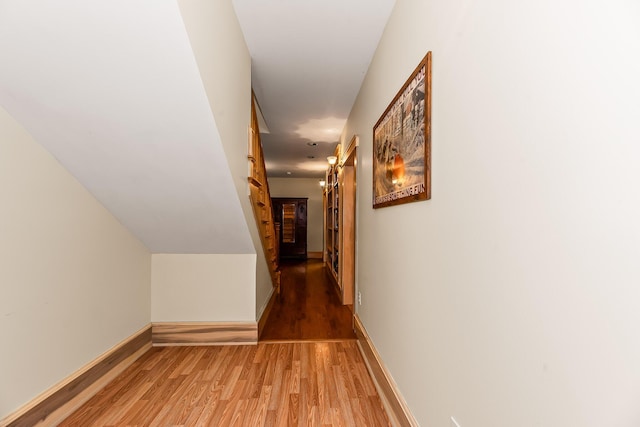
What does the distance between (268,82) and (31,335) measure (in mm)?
2412

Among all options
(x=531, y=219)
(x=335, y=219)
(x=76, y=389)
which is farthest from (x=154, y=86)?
(x=335, y=219)

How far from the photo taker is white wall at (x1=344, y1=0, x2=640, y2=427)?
22.2 inches

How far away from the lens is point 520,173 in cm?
80

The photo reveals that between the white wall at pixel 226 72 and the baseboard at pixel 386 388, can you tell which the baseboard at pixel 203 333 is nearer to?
the white wall at pixel 226 72

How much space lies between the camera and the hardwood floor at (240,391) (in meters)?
1.77

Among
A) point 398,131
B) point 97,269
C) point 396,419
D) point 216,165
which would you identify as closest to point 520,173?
point 398,131

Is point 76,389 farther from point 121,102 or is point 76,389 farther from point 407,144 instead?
point 407,144

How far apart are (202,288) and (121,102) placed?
5.92ft

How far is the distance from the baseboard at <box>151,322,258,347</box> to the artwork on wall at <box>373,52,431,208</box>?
164 cm

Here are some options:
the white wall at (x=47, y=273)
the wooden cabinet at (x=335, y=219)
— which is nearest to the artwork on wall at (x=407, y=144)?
the white wall at (x=47, y=273)

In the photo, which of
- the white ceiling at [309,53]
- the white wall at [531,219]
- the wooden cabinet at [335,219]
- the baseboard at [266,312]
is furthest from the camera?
the wooden cabinet at [335,219]

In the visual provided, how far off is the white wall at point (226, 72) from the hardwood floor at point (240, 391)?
0.98 meters

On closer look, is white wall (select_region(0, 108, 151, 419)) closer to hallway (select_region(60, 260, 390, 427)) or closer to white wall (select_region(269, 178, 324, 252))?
hallway (select_region(60, 260, 390, 427))

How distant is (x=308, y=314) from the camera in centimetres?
379
